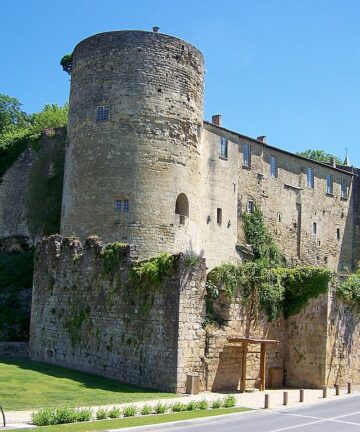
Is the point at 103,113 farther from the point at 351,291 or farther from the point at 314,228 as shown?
the point at 314,228

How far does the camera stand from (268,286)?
89.5 feet

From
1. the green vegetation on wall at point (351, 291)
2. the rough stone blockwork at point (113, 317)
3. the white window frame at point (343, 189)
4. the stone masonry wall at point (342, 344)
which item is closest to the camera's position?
the rough stone blockwork at point (113, 317)

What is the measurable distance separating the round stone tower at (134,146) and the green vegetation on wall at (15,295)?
438cm

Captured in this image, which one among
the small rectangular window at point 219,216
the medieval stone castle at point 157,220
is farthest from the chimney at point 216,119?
the small rectangular window at point 219,216

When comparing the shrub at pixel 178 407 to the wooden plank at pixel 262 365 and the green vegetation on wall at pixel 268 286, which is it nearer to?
the green vegetation on wall at pixel 268 286

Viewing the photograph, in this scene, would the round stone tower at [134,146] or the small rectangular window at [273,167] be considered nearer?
the round stone tower at [134,146]

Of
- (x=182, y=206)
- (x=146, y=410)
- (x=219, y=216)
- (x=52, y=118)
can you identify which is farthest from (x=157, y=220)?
(x=52, y=118)

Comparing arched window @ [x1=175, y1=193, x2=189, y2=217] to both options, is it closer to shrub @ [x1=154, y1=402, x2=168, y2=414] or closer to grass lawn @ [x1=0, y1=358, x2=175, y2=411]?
grass lawn @ [x1=0, y1=358, x2=175, y2=411]

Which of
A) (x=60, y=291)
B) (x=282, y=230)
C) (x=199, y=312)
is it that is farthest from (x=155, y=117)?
(x=282, y=230)

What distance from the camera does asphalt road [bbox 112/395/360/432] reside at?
1691 centimetres

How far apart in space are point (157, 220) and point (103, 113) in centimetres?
612

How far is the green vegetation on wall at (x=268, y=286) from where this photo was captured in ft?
83.8

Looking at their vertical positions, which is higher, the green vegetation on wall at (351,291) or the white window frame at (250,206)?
the white window frame at (250,206)

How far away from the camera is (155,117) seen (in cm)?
3400
